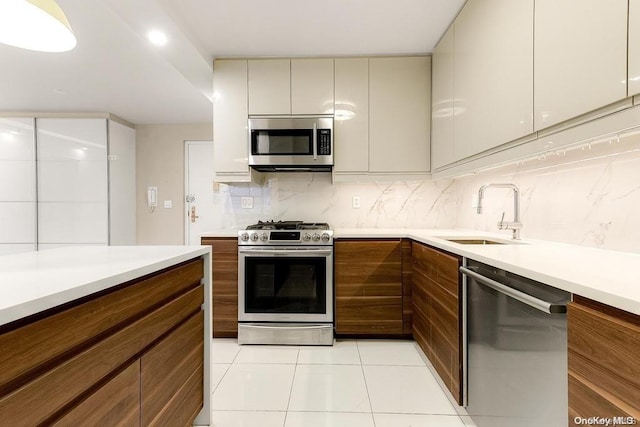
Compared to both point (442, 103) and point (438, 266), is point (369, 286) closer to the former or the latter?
point (438, 266)

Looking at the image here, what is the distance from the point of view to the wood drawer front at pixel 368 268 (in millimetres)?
2508

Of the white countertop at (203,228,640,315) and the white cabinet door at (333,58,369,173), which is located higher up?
the white cabinet door at (333,58,369,173)

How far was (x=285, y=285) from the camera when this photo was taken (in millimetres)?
2553

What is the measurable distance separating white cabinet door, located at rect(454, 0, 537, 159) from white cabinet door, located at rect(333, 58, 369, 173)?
77 cm

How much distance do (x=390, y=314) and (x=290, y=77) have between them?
2.11 meters

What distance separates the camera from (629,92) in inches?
38.3

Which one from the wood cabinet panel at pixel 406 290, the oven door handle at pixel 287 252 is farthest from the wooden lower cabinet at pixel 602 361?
the oven door handle at pixel 287 252

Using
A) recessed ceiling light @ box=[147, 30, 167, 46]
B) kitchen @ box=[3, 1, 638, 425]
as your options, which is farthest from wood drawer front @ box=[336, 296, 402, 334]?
recessed ceiling light @ box=[147, 30, 167, 46]

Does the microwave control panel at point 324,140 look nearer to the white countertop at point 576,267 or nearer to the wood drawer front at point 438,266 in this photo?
the wood drawer front at point 438,266

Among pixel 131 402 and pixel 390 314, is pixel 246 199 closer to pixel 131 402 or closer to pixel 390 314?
pixel 390 314

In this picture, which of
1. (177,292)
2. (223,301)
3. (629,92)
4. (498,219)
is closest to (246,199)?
(223,301)

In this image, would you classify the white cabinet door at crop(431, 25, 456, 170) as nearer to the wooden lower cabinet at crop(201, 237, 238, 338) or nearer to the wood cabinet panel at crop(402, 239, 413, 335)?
the wood cabinet panel at crop(402, 239, 413, 335)

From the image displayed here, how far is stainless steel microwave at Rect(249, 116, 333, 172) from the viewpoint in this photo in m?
2.73

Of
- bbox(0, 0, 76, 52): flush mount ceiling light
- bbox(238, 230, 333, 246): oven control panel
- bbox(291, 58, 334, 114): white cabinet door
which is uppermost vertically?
bbox(291, 58, 334, 114): white cabinet door
